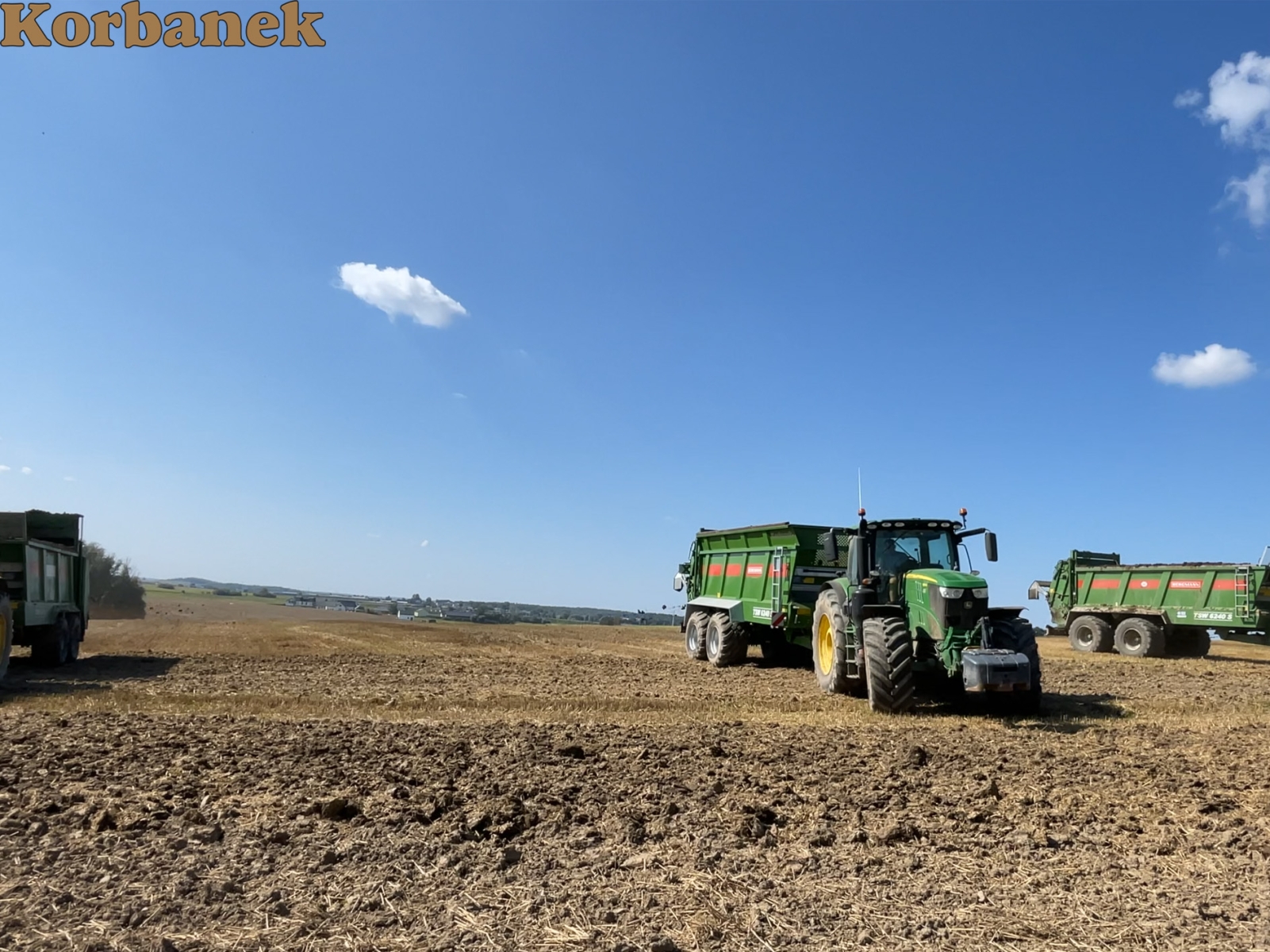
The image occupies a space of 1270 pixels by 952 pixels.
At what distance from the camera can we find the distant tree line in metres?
34.3

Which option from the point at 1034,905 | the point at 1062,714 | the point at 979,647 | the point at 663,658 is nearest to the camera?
the point at 1034,905

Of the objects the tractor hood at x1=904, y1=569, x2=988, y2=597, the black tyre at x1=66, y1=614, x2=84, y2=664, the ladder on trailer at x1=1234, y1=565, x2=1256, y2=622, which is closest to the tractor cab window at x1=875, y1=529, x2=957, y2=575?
the tractor hood at x1=904, y1=569, x2=988, y2=597

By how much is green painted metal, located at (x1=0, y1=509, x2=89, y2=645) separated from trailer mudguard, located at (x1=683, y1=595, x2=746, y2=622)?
36.7ft

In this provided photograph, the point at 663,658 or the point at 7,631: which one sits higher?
the point at 7,631

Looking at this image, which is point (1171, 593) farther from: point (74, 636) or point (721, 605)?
point (74, 636)

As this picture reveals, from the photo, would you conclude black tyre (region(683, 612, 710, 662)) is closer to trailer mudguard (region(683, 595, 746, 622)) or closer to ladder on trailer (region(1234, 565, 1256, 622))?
trailer mudguard (region(683, 595, 746, 622))

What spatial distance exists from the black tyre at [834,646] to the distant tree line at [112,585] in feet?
107

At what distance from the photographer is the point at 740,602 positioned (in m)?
15.7

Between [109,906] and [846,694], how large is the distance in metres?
9.18

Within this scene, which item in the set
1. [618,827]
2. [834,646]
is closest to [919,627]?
[834,646]

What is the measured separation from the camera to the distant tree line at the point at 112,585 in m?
34.3

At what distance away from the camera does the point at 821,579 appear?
46.8 feet

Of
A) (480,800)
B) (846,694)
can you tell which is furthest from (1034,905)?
(846,694)

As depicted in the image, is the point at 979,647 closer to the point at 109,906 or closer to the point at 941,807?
the point at 941,807
